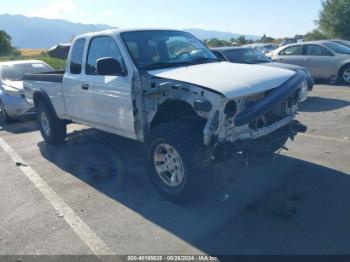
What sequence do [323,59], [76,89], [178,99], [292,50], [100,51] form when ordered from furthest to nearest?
[292,50] → [323,59] → [76,89] → [100,51] → [178,99]

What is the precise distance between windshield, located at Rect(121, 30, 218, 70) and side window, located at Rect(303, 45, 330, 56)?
9268mm

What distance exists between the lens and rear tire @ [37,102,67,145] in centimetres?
763

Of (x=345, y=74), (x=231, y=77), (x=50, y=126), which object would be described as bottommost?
(x=345, y=74)

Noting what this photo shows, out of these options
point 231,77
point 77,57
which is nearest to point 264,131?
point 231,77

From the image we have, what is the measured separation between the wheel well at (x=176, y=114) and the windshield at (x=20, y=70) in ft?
22.6

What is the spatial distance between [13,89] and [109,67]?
6.04 metres

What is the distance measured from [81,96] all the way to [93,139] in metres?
2.00

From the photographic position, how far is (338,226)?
4004 mm

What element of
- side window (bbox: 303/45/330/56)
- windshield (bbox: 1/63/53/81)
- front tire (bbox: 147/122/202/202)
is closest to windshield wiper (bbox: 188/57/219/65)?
front tire (bbox: 147/122/202/202)

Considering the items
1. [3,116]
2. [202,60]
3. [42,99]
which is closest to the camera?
[202,60]

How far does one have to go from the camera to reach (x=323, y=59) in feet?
46.1

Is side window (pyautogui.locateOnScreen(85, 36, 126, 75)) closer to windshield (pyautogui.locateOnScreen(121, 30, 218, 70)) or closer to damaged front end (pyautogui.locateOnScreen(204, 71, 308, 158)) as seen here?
windshield (pyautogui.locateOnScreen(121, 30, 218, 70))

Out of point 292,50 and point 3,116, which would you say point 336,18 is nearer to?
point 292,50

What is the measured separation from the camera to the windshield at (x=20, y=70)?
36.1ft
